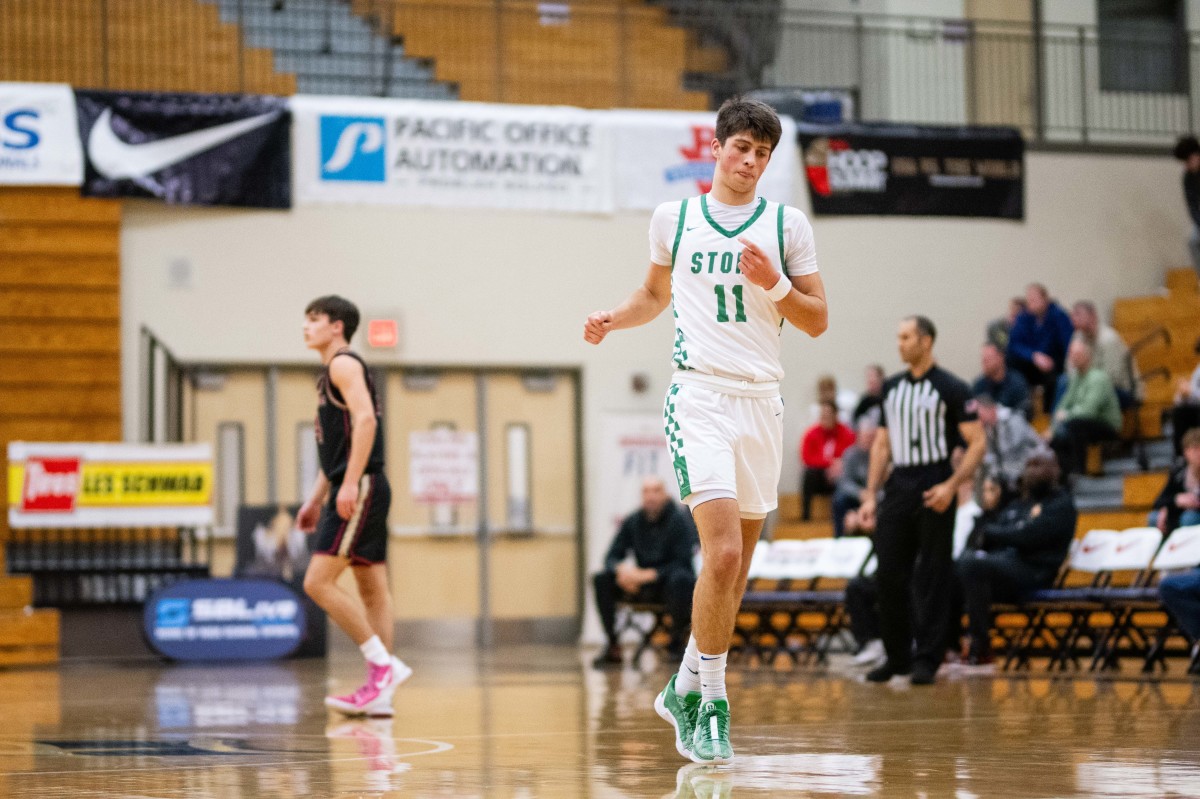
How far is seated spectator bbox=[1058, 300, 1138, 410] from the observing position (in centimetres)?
1552

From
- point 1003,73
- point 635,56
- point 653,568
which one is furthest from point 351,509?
point 1003,73

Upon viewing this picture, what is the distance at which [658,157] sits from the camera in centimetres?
1723

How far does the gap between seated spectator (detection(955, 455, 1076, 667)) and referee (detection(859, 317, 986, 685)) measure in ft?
4.82

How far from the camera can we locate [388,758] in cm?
545

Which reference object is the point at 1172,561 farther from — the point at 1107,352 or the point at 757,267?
the point at 1107,352

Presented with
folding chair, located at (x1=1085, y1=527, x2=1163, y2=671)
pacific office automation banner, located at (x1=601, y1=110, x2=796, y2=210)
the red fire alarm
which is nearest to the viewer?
folding chair, located at (x1=1085, y1=527, x2=1163, y2=671)

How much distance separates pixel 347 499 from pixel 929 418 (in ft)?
11.2

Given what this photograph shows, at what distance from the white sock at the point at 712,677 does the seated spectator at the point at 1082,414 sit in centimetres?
1026

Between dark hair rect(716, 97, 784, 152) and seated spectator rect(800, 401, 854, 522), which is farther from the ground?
dark hair rect(716, 97, 784, 152)

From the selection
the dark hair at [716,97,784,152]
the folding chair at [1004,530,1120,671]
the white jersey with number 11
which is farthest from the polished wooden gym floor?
the dark hair at [716,97,784,152]

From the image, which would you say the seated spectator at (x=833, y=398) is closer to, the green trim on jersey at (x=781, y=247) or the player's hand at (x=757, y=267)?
the green trim on jersey at (x=781, y=247)

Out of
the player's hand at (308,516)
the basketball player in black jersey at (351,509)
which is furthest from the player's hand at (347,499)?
the player's hand at (308,516)

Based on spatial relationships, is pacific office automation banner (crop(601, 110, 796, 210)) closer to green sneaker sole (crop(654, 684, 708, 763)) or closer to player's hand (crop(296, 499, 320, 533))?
player's hand (crop(296, 499, 320, 533))

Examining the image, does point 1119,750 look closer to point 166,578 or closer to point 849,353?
point 166,578
